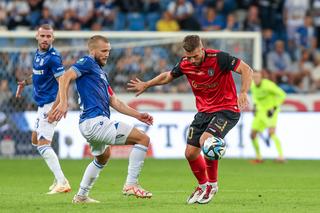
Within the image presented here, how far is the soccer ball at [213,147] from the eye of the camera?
1202cm

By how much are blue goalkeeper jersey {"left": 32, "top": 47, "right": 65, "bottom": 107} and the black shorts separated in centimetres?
277

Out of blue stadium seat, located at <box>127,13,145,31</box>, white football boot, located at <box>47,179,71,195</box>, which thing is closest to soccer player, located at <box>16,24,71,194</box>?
white football boot, located at <box>47,179,71,195</box>

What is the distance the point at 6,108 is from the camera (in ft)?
77.2

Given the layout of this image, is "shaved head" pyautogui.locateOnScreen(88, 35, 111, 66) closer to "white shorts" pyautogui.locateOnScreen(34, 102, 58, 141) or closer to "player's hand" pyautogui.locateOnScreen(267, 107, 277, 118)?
"white shorts" pyautogui.locateOnScreen(34, 102, 58, 141)

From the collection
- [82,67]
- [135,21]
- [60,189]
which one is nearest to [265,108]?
[135,21]

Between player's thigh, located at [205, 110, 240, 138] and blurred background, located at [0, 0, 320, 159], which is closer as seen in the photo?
player's thigh, located at [205, 110, 240, 138]

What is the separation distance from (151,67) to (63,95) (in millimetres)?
13066

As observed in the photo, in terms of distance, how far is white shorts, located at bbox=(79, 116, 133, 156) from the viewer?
11.9 meters

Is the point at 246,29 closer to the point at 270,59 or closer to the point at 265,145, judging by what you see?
the point at 270,59

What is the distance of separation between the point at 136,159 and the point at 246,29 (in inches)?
662

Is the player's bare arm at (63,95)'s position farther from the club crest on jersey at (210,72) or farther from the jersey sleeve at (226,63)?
the jersey sleeve at (226,63)

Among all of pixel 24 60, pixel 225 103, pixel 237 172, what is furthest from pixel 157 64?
pixel 225 103

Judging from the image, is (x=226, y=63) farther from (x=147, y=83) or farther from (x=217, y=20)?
(x=217, y=20)

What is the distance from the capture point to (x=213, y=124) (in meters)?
12.4
